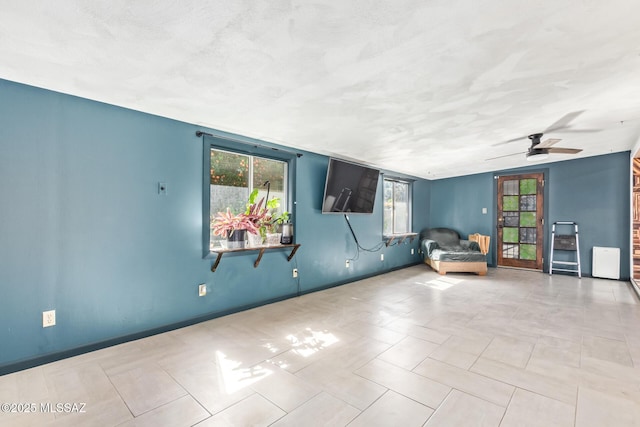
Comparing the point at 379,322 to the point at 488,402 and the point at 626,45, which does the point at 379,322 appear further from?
the point at 626,45

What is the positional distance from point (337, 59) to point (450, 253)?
16.5ft

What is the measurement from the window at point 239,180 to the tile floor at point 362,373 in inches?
51.1

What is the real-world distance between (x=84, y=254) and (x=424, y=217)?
6.80m

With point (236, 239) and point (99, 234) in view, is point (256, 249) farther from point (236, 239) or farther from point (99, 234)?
point (99, 234)

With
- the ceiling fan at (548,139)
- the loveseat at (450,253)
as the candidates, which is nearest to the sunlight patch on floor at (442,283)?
the loveseat at (450,253)

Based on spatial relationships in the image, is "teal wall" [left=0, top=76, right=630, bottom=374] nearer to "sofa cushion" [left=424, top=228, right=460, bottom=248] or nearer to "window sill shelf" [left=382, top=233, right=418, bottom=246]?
"window sill shelf" [left=382, top=233, right=418, bottom=246]

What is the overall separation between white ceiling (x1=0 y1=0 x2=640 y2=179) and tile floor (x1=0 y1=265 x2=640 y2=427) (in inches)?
87.1

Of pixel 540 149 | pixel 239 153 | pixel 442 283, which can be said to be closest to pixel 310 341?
pixel 239 153

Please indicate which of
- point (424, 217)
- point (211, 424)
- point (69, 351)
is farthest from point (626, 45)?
point (424, 217)

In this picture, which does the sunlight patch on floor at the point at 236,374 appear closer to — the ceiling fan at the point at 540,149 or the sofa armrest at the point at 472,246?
the ceiling fan at the point at 540,149

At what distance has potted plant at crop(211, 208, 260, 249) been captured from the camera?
10.6 ft

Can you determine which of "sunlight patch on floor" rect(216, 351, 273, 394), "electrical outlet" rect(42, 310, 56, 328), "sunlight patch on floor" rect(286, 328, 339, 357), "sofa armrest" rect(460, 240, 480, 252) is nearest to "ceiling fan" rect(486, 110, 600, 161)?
"sofa armrest" rect(460, 240, 480, 252)

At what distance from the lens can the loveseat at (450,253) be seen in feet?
18.8

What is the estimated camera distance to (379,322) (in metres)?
3.21
